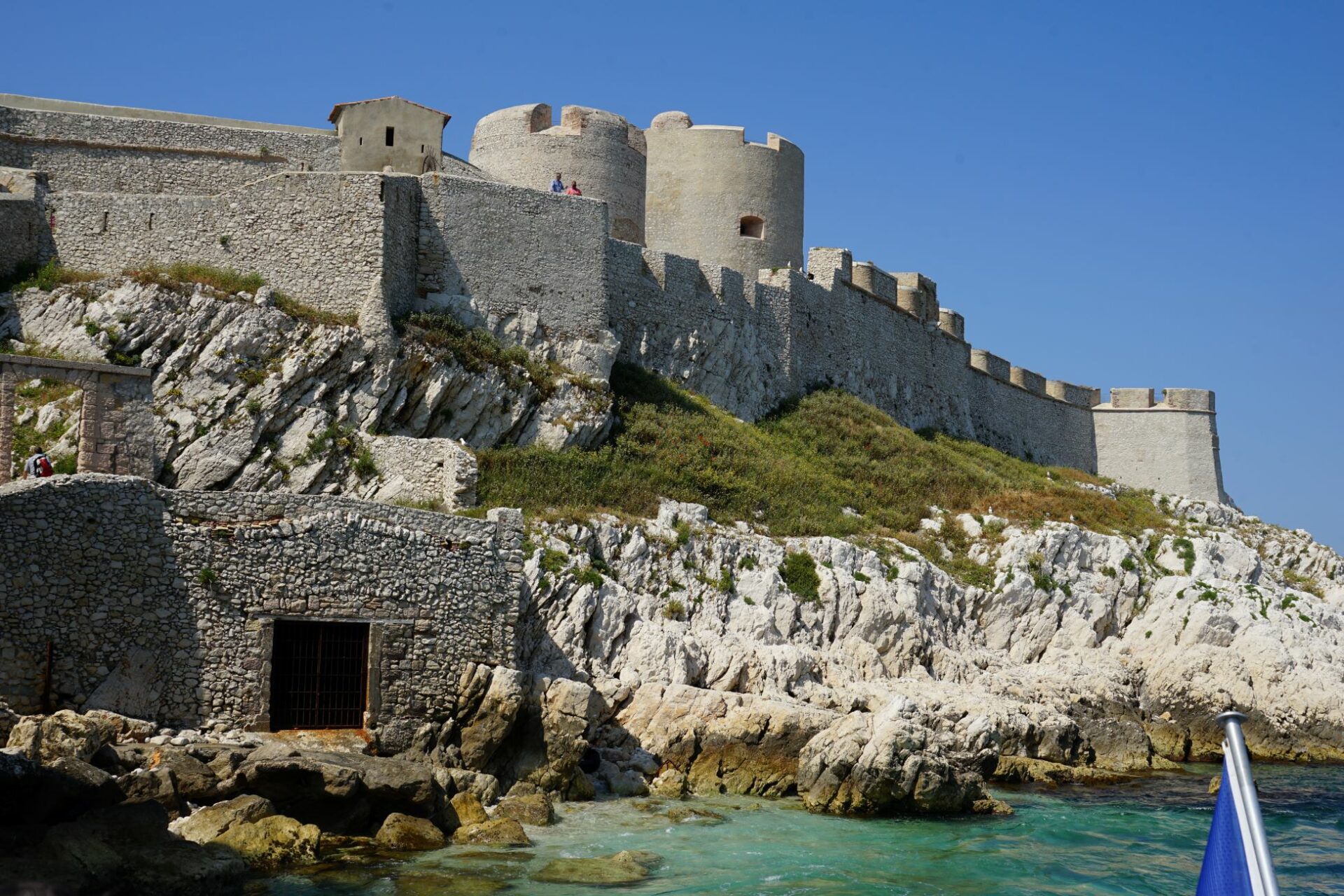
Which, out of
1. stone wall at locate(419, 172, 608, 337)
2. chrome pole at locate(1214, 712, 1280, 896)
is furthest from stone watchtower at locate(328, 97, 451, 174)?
chrome pole at locate(1214, 712, 1280, 896)

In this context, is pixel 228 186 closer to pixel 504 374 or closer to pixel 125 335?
pixel 125 335

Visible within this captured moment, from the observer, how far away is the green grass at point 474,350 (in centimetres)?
2538

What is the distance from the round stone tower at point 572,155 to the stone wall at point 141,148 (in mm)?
5758

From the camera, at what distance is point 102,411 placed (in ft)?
58.8

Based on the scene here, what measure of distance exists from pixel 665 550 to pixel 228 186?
10.7 metres

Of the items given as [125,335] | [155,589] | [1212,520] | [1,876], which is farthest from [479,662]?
[1212,520]

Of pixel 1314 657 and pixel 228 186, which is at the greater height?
pixel 228 186

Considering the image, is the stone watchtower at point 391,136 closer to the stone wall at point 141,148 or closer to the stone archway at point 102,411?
the stone wall at point 141,148

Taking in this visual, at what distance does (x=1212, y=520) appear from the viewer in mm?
35281

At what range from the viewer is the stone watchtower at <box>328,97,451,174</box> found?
29.2m

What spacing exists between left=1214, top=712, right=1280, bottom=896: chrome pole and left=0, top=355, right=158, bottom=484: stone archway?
14503 millimetres

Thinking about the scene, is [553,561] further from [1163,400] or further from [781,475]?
[1163,400]

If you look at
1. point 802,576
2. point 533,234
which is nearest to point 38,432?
point 533,234

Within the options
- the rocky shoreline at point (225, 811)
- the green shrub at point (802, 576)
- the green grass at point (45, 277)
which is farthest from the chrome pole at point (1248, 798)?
the green grass at point (45, 277)
